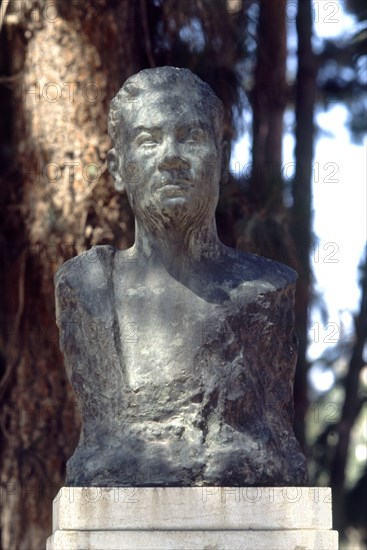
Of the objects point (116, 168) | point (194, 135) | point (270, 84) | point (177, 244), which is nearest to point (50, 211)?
point (270, 84)

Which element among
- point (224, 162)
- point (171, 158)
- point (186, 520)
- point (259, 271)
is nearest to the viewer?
point (186, 520)

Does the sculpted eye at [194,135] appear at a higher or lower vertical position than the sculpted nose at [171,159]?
higher

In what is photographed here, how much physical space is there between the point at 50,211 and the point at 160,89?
3.09 metres

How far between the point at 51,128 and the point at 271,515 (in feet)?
14.3

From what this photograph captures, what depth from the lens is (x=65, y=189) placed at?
32.9 feet

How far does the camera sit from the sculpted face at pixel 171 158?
6.89 meters

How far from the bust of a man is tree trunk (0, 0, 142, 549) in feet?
8.81

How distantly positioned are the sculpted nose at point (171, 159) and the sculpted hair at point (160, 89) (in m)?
0.27

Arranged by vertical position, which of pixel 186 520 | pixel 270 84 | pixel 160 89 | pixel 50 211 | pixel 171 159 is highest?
pixel 270 84

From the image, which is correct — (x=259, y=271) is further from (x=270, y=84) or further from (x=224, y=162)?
(x=270, y=84)

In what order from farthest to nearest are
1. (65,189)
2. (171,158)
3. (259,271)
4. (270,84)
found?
1. (270,84)
2. (65,189)
3. (259,271)
4. (171,158)

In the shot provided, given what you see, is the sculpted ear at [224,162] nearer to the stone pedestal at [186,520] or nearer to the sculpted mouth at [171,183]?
the sculpted mouth at [171,183]

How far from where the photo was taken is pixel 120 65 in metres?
10.2

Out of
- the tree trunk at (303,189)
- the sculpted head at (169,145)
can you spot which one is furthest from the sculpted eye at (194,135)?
the tree trunk at (303,189)
